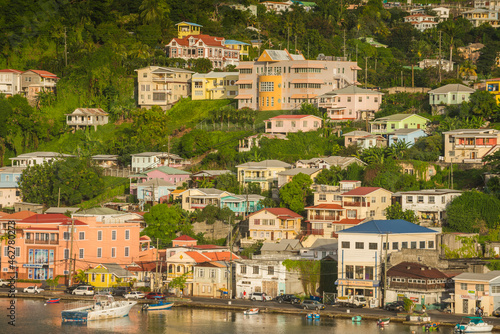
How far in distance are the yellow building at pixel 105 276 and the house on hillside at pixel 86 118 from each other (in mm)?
33899

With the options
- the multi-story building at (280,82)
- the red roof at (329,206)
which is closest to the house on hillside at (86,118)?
A: the multi-story building at (280,82)

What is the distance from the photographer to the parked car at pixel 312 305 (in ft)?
186

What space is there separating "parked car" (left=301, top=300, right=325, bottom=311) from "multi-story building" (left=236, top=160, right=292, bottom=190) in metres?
22.5

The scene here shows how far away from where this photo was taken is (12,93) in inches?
4021

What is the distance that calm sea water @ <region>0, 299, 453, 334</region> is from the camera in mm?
52062

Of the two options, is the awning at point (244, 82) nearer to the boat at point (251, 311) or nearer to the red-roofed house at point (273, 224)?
the red-roofed house at point (273, 224)

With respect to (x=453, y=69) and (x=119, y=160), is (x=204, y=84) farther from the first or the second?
(x=453, y=69)

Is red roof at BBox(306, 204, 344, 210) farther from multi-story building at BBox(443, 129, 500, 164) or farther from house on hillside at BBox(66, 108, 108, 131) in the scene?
house on hillside at BBox(66, 108, 108, 131)

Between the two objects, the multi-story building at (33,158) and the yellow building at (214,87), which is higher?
the yellow building at (214,87)

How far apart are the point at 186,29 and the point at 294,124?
31086mm

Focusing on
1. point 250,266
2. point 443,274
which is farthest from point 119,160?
point 443,274

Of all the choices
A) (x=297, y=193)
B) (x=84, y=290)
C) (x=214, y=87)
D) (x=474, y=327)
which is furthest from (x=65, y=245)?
(x=214, y=87)

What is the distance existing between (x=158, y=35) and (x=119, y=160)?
84.5ft

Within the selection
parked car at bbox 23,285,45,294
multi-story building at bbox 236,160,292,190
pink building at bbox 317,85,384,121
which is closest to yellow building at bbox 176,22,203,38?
pink building at bbox 317,85,384,121
